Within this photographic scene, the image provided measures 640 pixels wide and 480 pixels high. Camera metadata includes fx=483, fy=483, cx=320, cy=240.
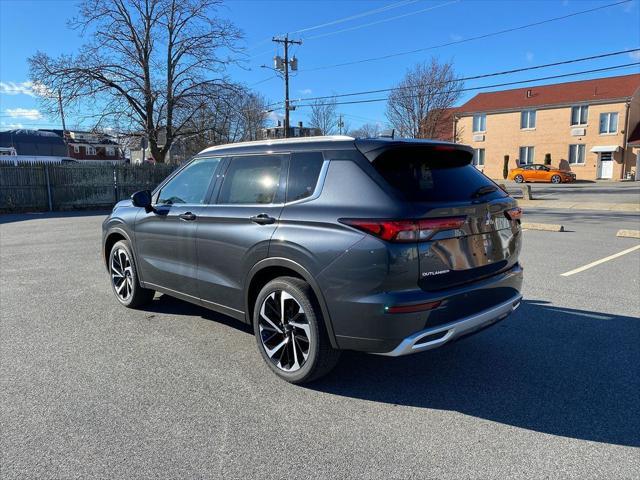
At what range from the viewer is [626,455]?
9.08 ft

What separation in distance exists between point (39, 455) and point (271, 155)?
262 centimetres

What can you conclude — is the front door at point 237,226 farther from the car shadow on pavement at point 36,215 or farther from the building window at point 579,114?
the building window at point 579,114

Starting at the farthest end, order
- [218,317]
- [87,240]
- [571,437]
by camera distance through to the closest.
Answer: [87,240] < [218,317] < [571,437]

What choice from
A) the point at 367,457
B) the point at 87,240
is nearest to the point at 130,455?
the point at 367,457

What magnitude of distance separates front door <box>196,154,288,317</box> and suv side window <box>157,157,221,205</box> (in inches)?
10.7

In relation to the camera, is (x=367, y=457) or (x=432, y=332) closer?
(x=367, y=457)

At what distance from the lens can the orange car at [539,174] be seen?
3819 cm

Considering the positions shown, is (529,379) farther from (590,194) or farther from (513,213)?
(590,194)

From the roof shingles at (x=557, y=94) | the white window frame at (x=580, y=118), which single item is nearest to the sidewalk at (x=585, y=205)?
the white window frame at (x=580, y=118)

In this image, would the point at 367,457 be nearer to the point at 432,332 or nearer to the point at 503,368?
the point at 432,332

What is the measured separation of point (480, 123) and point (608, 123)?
11.0 metres

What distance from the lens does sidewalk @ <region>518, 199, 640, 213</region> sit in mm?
18816

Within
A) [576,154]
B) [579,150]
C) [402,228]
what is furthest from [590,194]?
[402,228]

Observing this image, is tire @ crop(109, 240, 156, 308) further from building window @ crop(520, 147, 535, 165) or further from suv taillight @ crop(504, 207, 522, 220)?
building window @ crop(520, 147, 535, 165)
